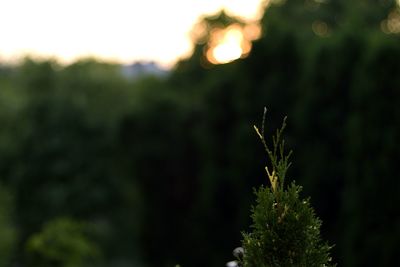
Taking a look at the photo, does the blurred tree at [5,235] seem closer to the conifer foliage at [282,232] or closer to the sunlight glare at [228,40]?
the sunlight glare at [228,40]

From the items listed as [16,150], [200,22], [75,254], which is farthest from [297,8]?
[75,254]

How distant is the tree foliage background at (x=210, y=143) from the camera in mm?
Result: 13996

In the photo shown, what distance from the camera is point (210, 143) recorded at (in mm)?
20484

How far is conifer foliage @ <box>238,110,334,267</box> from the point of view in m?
4.87

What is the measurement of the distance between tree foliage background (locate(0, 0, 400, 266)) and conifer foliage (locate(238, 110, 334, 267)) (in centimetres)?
847

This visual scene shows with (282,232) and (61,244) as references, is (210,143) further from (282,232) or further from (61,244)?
(282,232)

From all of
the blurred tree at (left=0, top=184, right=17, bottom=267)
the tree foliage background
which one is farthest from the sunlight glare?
the blurred tree at (left=0, top=184, right=17, bottom=267)

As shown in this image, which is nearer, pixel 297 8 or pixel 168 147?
pixel 168 147

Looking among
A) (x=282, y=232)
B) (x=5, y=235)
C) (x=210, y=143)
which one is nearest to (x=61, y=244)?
(x=5, y=235)

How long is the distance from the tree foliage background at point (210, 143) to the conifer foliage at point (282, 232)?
27.8ft

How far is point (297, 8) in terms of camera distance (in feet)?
105

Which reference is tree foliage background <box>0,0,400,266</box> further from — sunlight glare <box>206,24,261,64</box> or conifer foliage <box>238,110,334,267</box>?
conifer foliage <box>238,110,334,267</box>

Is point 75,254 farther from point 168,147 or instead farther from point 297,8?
point 297,8

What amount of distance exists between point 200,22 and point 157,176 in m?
13.2
